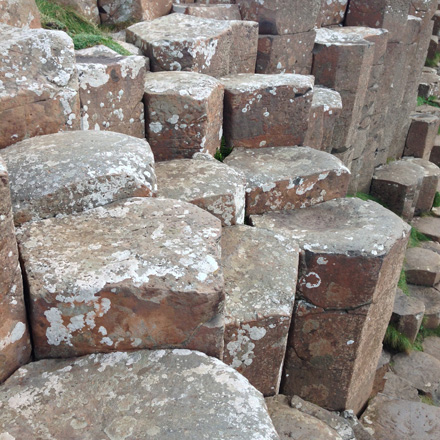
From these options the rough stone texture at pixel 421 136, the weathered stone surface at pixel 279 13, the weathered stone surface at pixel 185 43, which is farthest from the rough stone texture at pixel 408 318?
the rough stone texture at pixel 421 136

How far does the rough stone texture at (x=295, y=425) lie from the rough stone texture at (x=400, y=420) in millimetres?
1404

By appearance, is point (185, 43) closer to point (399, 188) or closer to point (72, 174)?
point (72, 174)

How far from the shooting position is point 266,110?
14.1 feet

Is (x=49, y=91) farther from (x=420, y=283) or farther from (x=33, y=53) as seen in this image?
(x=420, y=283)

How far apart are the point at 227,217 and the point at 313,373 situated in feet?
4.48

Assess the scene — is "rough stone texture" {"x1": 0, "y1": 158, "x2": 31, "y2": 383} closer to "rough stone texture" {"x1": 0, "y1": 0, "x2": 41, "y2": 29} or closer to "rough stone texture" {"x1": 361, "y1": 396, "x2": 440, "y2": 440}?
"rough stone texture" {"x1": 0, "y1": 0, "x2": 41, "y2": 29}

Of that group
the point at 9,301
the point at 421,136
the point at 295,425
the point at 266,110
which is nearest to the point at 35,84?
the point at 9,301

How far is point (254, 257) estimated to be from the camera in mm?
3172

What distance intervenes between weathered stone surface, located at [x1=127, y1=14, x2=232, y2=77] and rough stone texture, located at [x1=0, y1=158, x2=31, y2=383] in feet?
8.63

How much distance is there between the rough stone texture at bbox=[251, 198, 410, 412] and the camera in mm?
3375

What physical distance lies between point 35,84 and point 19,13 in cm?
84

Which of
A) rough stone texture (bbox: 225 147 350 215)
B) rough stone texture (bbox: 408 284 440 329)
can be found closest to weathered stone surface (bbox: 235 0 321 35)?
rough stone texture (bbox: 225 147 350 215)

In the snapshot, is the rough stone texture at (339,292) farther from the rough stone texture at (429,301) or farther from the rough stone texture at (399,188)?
the rough stone texture at (399,188)

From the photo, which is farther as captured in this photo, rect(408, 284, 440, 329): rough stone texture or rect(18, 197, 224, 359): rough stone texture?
rect(408, 284, 440, 329): rough stone texture
